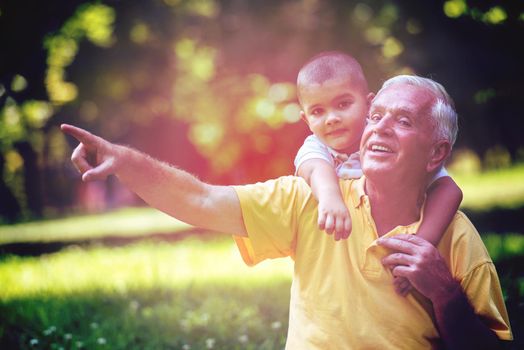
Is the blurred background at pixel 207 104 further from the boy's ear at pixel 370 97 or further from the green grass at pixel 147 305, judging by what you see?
the boy's ear at pixel 370 97

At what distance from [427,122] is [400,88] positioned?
154 millimetres

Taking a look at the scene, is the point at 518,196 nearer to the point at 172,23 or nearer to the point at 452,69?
the point at 452,69

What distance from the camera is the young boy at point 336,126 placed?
2225mm

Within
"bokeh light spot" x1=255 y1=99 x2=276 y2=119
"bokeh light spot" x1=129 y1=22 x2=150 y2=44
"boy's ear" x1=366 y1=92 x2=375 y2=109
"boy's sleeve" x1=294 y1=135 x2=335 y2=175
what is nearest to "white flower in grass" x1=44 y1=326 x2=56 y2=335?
"boy's sleeve" x1=294 y1=135 x2=335 y2=175

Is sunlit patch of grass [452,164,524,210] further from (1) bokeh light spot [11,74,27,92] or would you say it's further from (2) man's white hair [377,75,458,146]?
(2) man's white hair [377,75,458,146]

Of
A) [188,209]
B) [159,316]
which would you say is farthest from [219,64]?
[188,209]

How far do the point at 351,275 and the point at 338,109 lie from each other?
0.67m

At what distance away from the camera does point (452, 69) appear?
22.7 feet

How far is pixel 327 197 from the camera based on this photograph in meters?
2.08

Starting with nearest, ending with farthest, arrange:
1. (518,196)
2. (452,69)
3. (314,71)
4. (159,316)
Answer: (314,71), (159,316), (452,69), (518,196)

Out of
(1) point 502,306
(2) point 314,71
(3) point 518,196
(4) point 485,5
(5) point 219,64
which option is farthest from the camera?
(3) point 518,196

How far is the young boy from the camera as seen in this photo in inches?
87.6

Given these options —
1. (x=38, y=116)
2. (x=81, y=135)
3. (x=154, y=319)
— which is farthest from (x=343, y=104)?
(x=38, y=116)

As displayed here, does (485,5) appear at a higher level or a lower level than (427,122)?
higher
